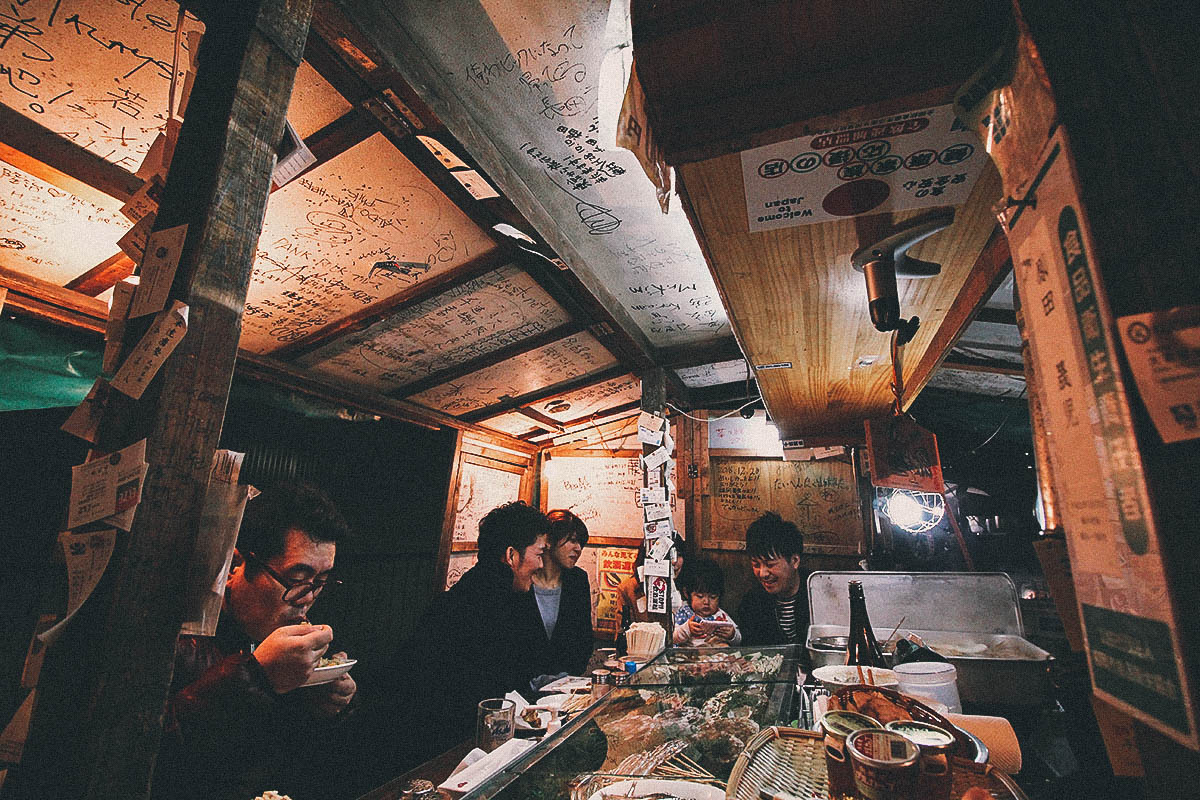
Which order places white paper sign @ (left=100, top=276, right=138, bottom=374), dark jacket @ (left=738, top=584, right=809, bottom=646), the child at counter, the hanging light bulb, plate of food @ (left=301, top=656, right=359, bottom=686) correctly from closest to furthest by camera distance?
white paper sign @ (left=100, top=276, right=138, bottom=374) → plate of food @ (left=301, top=656, right=359, bottom=686) → the child at counter → dark jacket @ (left=738, top=584, right=809, bottom=646) → the hanging light bulb

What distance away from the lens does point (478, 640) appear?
3.60 m

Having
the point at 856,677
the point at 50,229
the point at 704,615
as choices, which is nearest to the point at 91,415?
the point at 50,229

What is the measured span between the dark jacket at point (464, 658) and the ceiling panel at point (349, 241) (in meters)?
2.55

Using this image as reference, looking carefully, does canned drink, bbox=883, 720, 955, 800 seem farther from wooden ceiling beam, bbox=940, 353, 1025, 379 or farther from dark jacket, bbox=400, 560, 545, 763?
wooden ceiling beam, bbox=940, 353, 1025, 379

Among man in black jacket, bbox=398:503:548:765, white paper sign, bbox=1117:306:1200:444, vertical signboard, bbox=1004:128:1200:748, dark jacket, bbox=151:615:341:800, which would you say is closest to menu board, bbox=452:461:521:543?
man in black jacket, bbox=398:503:548:765

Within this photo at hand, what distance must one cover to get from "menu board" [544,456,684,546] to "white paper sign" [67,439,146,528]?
7901 mm

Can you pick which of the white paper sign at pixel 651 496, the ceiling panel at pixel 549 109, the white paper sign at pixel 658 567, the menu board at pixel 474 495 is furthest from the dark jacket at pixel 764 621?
the menu board at pixel 474 495

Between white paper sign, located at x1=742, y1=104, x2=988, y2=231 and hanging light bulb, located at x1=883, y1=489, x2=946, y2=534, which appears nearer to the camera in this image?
white paper sign, located at x1=742, y1=104, x2=988, y2=231

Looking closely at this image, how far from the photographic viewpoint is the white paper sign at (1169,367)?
0.57 m

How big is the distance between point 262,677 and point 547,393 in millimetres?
4897

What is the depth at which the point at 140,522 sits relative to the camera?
4.08 feet

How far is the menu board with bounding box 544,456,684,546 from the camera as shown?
888 centimetres

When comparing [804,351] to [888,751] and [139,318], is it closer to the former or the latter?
[888,751]

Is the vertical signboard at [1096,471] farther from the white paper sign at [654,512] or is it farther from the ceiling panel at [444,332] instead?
the white paper sign at [654,512]
